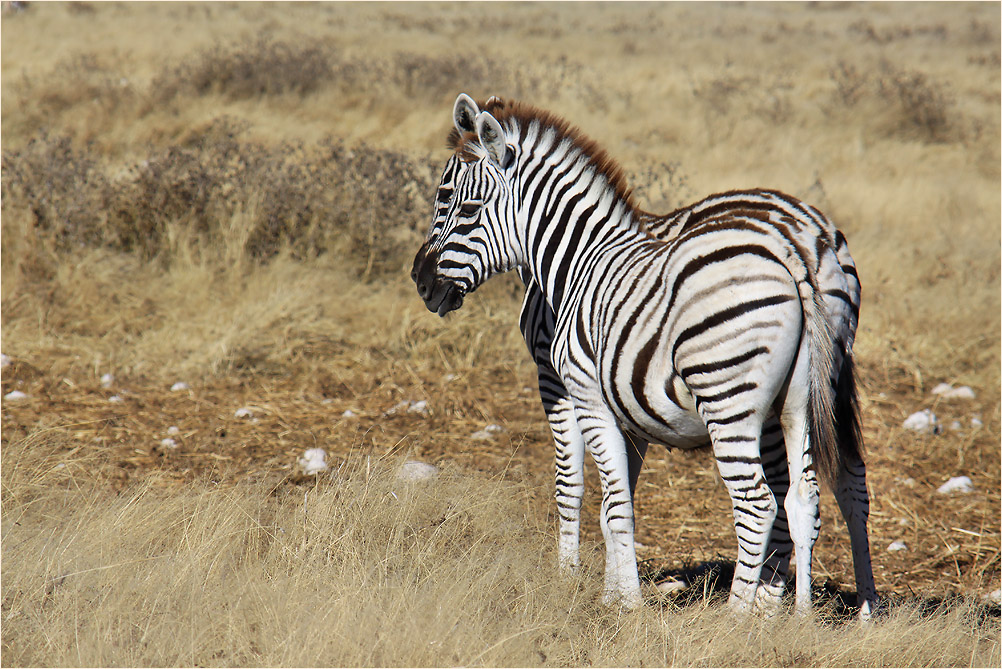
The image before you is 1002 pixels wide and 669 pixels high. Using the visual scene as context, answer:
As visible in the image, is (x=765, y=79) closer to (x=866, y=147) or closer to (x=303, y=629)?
(x=866, y=147)

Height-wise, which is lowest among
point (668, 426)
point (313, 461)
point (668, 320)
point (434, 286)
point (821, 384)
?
point (313, 461)

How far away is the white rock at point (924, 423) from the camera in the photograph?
6121mm

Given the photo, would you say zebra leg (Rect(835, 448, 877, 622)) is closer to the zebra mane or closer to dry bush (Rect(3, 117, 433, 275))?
the zebra mane

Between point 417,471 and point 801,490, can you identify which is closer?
point 801,490

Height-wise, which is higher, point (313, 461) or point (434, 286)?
point (434, 286)

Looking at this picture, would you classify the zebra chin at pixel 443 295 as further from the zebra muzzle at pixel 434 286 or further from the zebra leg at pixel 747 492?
the zebra leg at pixel 747 492

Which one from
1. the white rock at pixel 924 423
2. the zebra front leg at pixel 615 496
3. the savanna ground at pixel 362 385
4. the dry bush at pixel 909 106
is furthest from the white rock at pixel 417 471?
the dry bush at pixel 909 106

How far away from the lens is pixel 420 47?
20859 millimetres

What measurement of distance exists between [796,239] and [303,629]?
2.26m

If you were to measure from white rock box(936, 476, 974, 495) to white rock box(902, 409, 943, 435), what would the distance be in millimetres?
807

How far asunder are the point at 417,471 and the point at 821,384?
2446mm

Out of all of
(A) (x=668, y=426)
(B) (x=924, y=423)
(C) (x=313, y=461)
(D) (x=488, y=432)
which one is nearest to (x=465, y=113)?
(A) (x=668, y=426)

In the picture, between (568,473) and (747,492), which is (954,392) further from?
(747,492)

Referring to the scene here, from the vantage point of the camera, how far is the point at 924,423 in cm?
615
